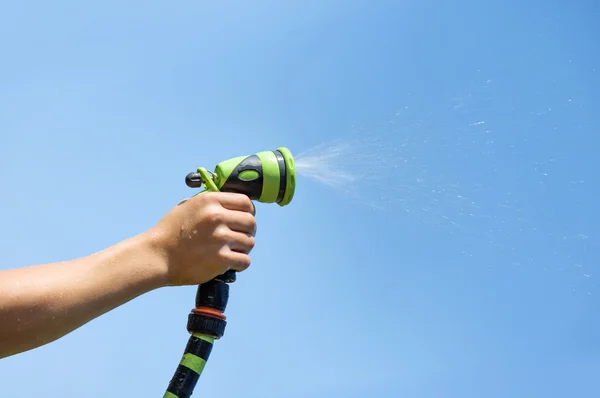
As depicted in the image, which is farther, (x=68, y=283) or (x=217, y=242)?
(x=217, y=242)

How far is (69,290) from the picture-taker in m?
2.60

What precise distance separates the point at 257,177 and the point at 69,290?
97cm

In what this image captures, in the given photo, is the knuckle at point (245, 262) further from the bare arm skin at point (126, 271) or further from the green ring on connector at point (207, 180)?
the green ring on connector at point (207, 180)

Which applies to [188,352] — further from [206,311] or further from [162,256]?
[162,256]

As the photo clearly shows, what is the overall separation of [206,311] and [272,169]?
2.27 feet

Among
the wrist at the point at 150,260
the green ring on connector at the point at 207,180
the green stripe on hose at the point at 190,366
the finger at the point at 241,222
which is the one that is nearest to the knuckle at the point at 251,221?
the finger at the point at 241,222

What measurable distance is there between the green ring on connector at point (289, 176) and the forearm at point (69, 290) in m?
0.69

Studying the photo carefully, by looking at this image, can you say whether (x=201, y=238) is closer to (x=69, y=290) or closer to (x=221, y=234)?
(x=221, y=234)

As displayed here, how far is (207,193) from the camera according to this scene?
2.91 m

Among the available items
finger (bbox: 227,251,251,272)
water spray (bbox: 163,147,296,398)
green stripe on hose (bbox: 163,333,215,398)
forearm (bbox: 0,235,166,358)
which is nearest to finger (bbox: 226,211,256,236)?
finger (bbox: 227,251,251,272)

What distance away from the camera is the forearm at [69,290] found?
2.49 meters

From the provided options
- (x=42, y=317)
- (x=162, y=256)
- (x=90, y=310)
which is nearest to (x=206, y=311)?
(x=162, y=256)

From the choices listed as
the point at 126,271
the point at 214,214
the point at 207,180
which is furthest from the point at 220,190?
the point at 126,271

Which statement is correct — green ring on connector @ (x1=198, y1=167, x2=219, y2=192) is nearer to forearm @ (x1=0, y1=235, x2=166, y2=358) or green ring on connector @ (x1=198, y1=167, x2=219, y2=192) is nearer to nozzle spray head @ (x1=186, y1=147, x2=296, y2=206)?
nozzle spray head @ (x1=186, y1=147, x2=296, y2=206)
